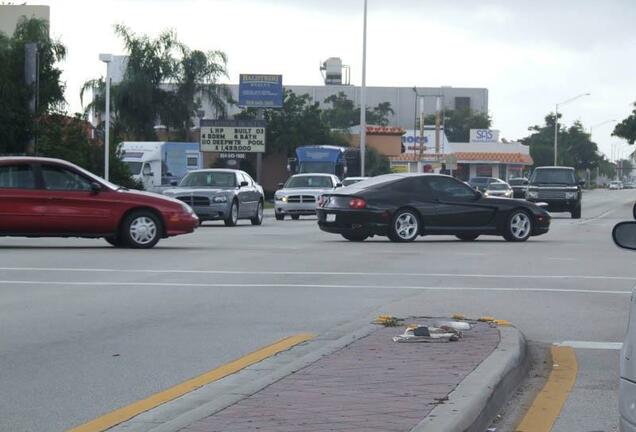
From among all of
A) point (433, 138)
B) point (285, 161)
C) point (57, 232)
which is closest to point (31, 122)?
point (57, 232)

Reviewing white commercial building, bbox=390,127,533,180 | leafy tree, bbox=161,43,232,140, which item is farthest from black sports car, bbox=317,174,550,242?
white commercial building, bbox=390,127,533,180

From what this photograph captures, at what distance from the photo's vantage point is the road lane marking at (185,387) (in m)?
7.17

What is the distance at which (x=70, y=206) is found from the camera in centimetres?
2184

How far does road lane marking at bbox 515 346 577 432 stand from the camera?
296 inches

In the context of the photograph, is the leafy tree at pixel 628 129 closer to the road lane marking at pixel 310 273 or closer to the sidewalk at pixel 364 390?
the road lane marking at pixel 310 273

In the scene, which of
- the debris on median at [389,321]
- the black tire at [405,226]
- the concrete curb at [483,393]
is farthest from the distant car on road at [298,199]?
the concrete curb at [483,393]

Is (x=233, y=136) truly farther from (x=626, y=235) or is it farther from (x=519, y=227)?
(x=626, y=235)

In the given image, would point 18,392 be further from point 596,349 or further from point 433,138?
point 433,138

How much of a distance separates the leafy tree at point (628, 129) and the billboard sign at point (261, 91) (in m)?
33.3

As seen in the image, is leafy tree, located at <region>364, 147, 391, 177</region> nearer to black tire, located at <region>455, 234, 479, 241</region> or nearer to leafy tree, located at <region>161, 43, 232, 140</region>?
leafy tree, located at <region>161, 43, 232, 140</region>

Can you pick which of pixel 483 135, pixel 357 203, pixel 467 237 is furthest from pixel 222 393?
pixel 483 135

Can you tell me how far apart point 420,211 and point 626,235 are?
19.4 metres

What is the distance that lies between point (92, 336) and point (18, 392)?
2830mm

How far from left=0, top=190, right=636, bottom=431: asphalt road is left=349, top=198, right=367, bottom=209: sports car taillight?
2.64 feet
